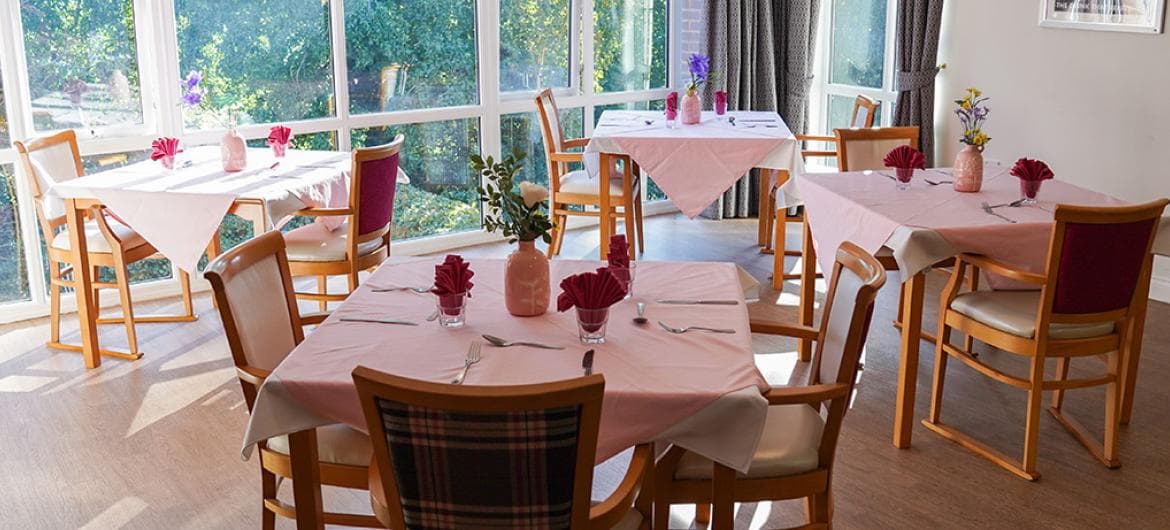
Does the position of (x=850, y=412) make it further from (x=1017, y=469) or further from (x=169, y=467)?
(x=169, y=467)

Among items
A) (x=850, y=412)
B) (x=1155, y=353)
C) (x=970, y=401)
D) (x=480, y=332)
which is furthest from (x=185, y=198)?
(x=1155, y=353)

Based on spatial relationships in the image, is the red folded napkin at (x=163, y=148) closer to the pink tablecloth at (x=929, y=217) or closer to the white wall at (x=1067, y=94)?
the pink tablecloth at (x=929, y=217)

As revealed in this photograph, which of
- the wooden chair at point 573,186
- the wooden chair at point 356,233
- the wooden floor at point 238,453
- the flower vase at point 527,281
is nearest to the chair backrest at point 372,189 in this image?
the wooden chair at point 356,233

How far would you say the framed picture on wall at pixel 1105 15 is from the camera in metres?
5.36

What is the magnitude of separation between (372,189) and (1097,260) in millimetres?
2745

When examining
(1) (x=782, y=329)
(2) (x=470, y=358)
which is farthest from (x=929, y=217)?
(2) (x=470, y=358)

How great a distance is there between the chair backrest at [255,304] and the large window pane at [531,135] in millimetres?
3652

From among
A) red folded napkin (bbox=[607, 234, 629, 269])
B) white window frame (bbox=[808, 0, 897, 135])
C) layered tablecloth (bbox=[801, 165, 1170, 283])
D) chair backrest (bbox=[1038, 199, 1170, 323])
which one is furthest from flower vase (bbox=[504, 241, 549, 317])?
white window frame (bbox=[808, 0, 897, 135])

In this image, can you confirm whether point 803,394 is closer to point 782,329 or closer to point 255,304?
point 782,329

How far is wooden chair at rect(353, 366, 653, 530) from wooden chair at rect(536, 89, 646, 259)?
3607mm

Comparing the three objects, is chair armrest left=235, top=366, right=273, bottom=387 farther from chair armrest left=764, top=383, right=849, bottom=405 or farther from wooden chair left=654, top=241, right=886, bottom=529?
chair armrest left=764, top=383, right=849, bottom=405

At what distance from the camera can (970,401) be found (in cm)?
439

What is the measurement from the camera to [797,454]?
111 inches

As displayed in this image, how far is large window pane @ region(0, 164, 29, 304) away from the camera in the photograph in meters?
5.37
